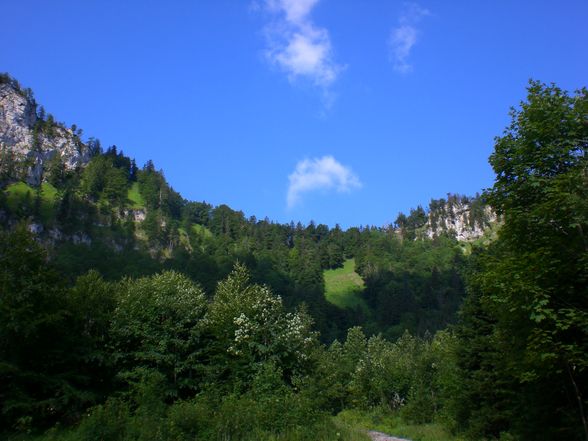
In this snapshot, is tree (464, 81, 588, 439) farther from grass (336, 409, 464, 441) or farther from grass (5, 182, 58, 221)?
grass (5, 182, 58, 221)

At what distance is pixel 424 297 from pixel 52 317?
179760 mm

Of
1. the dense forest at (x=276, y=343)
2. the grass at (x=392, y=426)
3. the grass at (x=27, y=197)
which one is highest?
the grass at (x=27, y=197)

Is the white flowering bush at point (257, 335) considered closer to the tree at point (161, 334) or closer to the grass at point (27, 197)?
the tree at point (161, 334)

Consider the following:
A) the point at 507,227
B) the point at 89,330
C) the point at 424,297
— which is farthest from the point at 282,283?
the point at 507,227

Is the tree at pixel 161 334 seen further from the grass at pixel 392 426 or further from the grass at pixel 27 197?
the grass at pixel 27 197

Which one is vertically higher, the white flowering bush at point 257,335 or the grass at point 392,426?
the white flowering bush at point 257,335

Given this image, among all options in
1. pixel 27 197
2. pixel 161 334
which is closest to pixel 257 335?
pixel 161 334

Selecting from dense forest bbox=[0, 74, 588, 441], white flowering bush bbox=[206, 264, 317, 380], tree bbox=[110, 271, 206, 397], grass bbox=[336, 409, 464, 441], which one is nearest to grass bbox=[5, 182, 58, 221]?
grass bbox=[336, 409, 464, 441]

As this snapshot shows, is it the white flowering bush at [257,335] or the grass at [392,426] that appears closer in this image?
the white flowering bush at [257,335]

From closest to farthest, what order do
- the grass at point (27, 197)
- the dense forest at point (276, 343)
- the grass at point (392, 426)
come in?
the dense forest at point (276, 343)
the grass at point (392, 426)
the grass at point (27, 197)

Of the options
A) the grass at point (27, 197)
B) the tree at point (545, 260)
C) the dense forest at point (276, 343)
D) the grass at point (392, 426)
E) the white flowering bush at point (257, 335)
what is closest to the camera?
the tree at point (545, 260)

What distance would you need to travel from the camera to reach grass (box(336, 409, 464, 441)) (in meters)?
33.6

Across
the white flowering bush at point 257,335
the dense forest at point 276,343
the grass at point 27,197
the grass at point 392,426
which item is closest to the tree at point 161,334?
the dense forest at point 276,343

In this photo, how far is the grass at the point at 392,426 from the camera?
1324 inches
